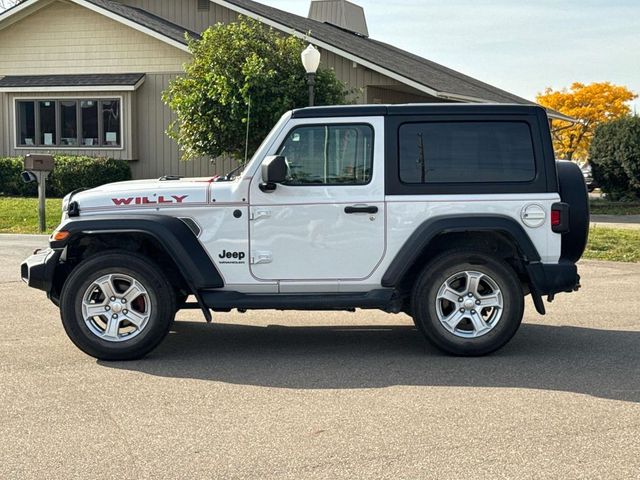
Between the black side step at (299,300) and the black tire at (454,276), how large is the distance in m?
0.27

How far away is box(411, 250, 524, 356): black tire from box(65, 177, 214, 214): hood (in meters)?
1.85

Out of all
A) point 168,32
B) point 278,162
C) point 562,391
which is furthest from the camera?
point 168,32

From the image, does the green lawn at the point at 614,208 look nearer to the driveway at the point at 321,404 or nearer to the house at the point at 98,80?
the house at the point at 98,80

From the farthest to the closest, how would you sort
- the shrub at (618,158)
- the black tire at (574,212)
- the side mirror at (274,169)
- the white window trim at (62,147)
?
the white window trim at (62,147)
the shrub at (618,158)
the black tire at (574,212)
the side mirror at (274,169)

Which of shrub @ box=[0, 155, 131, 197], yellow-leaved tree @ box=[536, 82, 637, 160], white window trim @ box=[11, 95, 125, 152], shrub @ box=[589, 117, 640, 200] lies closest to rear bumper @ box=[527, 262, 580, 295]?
shrub @ box=[0, 155, 131, 197]

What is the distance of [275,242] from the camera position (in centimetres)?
718

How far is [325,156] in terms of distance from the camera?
7.22m

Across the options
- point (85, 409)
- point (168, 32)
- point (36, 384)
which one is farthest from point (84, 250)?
point (168, 32)

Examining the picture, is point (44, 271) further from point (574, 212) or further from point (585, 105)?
point (585, 105)

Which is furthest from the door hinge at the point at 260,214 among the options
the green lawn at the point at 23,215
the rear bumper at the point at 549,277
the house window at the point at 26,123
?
the house window at the point at 26,123

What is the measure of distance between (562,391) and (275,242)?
96.9 inches

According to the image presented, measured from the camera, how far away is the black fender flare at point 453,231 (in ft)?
23.0

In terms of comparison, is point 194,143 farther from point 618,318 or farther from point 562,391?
point 562,391

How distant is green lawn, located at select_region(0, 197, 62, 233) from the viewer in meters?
18.6
